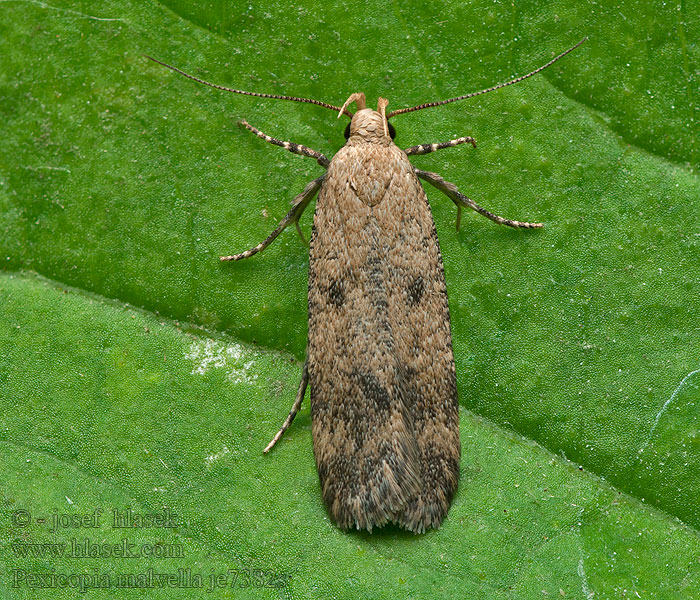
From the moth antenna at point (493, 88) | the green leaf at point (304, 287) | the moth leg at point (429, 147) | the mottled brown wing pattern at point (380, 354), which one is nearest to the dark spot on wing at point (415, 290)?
the mottled brown wing pattern at point (380, 354)

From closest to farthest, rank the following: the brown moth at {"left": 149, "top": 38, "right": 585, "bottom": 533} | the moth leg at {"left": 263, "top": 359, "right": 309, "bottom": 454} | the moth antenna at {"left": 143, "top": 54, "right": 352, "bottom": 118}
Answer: the brown moth at {"left": 149, "top": 38, "right": 585, "bottom": 533} < the moth leg at {"left": 263, "top": 359, "right": 309, "bottom": 454} < the moth antenna at {"left": 143, "top": 54, "right": 352, "bottom": 118}

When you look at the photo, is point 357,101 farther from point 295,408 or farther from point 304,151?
point 295,408

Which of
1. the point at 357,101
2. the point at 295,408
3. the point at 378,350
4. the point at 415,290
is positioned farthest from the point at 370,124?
the point at 295,408

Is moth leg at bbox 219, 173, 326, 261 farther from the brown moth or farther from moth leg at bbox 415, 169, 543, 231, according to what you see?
moth leg at bbox 415, 169, 543, 231

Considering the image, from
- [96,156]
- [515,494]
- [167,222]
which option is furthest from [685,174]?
[96,156]

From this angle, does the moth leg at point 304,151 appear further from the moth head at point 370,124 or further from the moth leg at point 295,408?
the moth leg at point 295,408

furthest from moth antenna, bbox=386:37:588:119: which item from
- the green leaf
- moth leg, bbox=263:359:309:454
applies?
moth leg, bbox=263:359:309:454

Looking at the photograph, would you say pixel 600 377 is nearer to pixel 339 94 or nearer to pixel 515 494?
pixel 515 494
